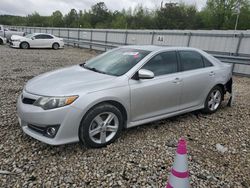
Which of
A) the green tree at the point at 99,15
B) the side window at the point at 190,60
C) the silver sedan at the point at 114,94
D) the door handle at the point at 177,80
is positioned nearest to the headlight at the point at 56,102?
the silver sedan at the point at 114,94

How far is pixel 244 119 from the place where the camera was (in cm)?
451

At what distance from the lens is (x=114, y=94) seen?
119 inches

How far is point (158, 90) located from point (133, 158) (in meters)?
1.22

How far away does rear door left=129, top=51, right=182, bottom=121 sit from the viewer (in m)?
3.32

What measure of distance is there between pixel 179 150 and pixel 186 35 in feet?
36.3

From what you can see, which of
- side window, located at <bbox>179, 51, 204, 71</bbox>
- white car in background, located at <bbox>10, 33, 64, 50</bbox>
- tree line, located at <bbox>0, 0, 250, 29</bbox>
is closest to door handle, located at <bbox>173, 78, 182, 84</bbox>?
side window, located at <bbox>179, 51, 204, 71</bbox>

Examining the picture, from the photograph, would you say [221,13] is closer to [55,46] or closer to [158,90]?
[55,46]

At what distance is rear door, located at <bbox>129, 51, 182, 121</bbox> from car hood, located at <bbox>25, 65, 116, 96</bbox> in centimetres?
50

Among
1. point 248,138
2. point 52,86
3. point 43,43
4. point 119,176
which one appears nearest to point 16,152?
point 52,86

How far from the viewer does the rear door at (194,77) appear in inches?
157

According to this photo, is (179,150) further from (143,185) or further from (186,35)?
(186,35)

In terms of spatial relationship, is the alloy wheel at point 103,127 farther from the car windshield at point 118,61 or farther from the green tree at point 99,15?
the green tree at point 99,15

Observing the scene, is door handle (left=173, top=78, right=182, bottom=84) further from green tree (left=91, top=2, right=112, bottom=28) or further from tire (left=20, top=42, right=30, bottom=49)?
green tree (left=91, top=2, right=112, bottom=28)

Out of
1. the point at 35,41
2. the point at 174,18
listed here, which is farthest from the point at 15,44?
the point at 174,18
